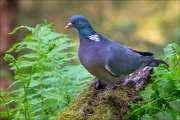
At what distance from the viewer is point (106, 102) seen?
295cm

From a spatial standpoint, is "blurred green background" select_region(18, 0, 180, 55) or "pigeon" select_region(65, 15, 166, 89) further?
"blurred green background" select_region(18, 0, 180, 55)

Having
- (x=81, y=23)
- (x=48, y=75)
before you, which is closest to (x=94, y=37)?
(x=81, y=23)

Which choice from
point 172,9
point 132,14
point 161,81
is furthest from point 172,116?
point 132,14

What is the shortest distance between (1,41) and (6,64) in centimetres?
38

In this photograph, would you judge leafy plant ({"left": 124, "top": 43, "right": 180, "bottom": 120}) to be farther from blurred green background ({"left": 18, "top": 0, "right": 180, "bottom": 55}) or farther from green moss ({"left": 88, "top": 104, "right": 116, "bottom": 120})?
blurred green background ({"left": 18, "top": 0, "right": 180, "bottom": 55})

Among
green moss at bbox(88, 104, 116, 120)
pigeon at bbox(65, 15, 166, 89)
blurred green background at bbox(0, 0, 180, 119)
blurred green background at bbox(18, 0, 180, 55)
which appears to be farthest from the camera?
blurred green background at bbox(18, 0, 180, 55)

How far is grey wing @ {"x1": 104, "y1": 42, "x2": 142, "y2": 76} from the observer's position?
11.1 feet

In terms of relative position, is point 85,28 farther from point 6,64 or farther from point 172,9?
point 172,9

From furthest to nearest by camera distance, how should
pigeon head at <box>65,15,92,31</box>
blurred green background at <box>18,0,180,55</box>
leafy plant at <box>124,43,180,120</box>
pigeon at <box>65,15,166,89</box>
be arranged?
blurred green background at <box>18,0,180,55</box> → pigeon head at <box>65,15,92,31</box> → pigeon at <box>65,15,166,89</box> → leafy plant at <box>124,43,180,120</box>

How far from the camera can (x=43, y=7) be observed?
1091 centimetres

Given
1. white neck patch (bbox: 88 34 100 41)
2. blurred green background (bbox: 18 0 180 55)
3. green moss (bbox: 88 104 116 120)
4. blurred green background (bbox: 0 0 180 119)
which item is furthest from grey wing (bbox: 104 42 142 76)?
blurred green background (bbox: 18 0 180 55)

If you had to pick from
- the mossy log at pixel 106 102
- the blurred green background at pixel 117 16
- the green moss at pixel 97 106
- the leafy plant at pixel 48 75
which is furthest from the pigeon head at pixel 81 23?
the blurred green background at pixel 117 16

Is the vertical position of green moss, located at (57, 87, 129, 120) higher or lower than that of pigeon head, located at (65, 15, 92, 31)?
lower

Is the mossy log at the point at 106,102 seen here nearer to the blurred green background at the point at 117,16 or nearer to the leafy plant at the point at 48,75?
the leafy plant at the point at 48,75
